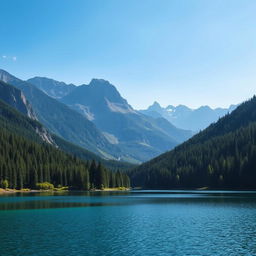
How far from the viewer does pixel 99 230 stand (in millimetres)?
64125

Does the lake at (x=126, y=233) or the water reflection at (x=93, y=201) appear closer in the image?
the lake at (x=126, y=233)

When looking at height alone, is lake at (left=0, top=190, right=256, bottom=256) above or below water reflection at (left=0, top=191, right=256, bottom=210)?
below

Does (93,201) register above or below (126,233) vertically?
above

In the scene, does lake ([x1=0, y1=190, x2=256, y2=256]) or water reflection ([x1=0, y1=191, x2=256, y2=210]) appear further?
water reflection ([x1=0, y1=191, x2=256, y2=210])

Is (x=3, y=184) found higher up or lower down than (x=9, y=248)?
higher up

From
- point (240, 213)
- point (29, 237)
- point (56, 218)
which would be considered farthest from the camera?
point (240, 213)

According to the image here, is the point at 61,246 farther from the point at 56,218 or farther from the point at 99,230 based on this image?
the point at 56,218

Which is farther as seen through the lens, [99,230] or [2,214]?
[2,214]

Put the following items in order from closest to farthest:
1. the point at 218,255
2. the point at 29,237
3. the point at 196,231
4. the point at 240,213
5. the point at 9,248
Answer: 1. the point at 218,255
2. the point at 9,248
3. the point at 29,237
4. the point at 196,231
5. the point at 240,213

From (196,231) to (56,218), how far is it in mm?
31666

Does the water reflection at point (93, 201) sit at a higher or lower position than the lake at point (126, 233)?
higher

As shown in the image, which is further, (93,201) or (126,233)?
(93,201)

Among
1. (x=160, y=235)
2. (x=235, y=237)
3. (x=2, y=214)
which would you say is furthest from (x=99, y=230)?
(x=2, y=214)

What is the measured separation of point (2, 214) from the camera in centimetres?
8362
